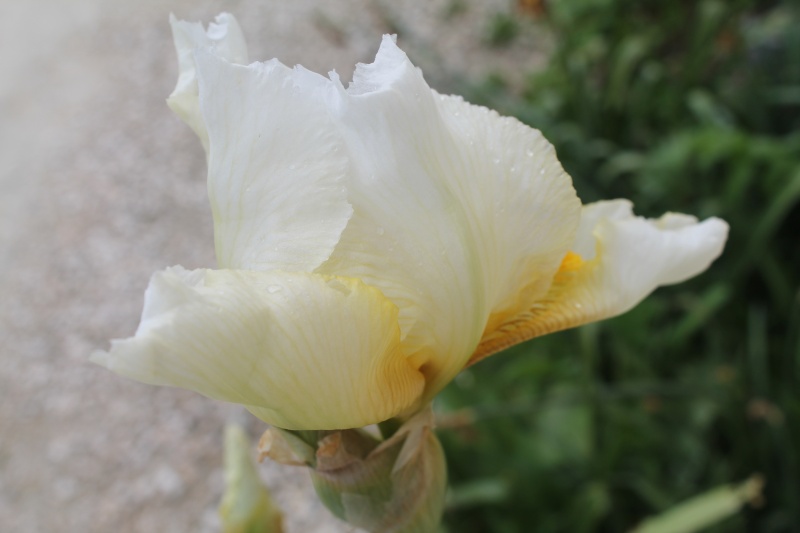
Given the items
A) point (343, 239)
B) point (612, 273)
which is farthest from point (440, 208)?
point (612, 273)

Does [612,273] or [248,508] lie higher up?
[612,273]

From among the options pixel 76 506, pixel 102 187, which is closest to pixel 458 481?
pixel 76 506

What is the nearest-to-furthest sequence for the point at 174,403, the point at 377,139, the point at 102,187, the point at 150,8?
the point at 377,139 < the point at 174,403 < the point at 102,187 < the point at 150,8

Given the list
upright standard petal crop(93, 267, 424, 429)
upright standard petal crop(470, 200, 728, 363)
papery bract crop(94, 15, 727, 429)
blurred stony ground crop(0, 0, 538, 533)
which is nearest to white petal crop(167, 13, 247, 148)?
papery bract crop(94, 15, 727, 429)

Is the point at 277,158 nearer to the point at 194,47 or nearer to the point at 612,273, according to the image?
the point at 194,47

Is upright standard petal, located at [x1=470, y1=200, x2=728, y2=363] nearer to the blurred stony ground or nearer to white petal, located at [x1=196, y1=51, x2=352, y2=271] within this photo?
white petal, located at [x1=196, y1=51, x2=352, y2=271]

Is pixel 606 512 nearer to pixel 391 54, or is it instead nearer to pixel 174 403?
pixel 391 54

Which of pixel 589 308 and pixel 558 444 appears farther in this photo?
pixel 558 444
